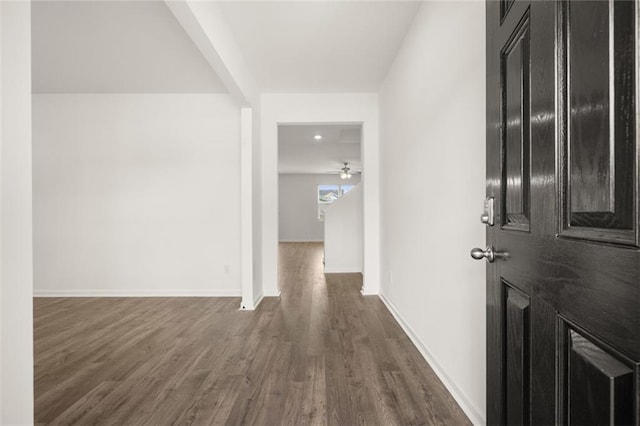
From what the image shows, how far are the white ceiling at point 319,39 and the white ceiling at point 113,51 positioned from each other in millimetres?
578

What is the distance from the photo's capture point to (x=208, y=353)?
250 cm

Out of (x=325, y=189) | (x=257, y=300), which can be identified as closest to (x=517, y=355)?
(x=257, y=300)

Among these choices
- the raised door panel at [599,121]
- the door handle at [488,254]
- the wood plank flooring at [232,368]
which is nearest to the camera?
the raised door panel at [599,121]

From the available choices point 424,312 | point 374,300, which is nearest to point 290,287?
point 374,300

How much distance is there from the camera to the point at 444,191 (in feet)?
6.66

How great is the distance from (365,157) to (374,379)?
9.45 ft

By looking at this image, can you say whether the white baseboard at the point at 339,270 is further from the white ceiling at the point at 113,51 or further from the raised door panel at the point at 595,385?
the raised door panel at the point at 595,385

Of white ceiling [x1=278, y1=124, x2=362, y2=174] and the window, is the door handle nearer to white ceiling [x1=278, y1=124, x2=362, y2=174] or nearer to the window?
white ceiling [x1=278, y1=124, x2=362, y2=174]

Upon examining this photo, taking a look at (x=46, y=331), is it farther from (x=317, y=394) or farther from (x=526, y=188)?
(x=526, y=188)

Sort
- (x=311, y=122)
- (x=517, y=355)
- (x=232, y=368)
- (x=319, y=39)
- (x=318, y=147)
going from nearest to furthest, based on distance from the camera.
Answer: (x=517, y=355), (x=232, y=368), (x=319, y=39), (x=311, y=122), (x=318, y=147)

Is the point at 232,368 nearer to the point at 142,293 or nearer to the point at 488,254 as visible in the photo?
the point at 488,254

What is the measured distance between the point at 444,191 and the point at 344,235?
12.3ft

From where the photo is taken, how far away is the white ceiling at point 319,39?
8.36 feet

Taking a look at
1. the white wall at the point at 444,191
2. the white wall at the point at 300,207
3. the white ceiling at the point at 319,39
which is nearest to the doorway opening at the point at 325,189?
the white wall at the point at 300,207
